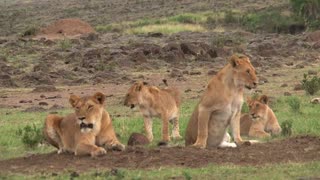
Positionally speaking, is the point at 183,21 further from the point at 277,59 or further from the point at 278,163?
the point at 278,163

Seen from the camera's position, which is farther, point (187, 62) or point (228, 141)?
point (187, 62)

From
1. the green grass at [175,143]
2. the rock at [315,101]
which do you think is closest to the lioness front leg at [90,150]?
the green grass at [175,143]

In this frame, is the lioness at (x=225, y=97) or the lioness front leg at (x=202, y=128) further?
the lioness front leg at (x=202, y=128)

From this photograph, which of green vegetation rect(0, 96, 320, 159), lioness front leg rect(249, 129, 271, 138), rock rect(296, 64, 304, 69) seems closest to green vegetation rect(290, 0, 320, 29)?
rock rect(296, 64, 304, 69)

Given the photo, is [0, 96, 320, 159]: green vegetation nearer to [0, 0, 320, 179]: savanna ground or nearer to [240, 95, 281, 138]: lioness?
→ [0, 0, 320, 179]: savanna ground

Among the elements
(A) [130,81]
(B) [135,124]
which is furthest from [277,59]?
(B) [135,124]

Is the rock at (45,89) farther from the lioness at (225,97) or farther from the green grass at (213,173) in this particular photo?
the green grass at (213,173)

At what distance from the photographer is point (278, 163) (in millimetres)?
9930

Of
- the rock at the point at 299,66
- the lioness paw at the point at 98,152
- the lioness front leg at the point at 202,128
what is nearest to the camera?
the lioness paw at the point at 98,152

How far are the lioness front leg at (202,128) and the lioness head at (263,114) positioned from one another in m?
3.17

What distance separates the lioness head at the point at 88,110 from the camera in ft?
33.4

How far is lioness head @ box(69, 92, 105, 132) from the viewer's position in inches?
401

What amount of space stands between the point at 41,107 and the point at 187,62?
1252cm

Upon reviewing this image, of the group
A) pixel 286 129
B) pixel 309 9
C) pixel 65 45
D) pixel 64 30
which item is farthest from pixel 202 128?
pixel 309 9
